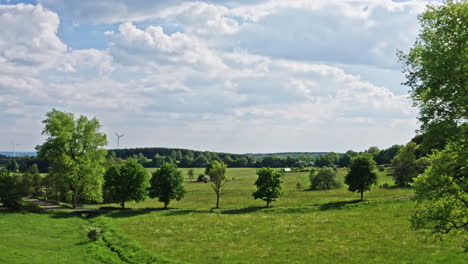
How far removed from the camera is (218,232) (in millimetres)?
46031

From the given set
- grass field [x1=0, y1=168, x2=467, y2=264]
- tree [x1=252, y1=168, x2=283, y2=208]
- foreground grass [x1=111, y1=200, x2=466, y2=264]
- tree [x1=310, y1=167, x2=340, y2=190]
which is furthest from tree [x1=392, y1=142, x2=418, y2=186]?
tree [x1=252, y1=168, x2=283, y2=208]

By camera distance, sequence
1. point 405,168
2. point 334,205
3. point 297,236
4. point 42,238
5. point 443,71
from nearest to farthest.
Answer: point 443,71 < point 42,238 < point 297,236 < point 334,205 < point 405,168

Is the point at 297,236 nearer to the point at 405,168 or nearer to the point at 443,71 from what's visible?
the point at 443,71

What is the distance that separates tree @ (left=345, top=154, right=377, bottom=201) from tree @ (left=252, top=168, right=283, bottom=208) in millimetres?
15644

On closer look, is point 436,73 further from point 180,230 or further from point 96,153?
point 96,153

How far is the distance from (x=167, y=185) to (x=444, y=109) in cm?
6172

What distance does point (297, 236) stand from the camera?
137 feet

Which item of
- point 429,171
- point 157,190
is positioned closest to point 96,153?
point 157,190

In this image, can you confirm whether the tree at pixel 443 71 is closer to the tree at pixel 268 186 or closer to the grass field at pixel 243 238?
the grass field at pixel 243 238

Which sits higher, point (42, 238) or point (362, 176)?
point (362, 176)

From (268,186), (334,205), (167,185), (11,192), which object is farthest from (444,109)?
(11,192)

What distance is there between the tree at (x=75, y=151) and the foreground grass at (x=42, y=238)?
8231mm

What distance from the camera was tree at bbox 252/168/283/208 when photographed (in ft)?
238

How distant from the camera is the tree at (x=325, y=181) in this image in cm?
11256
